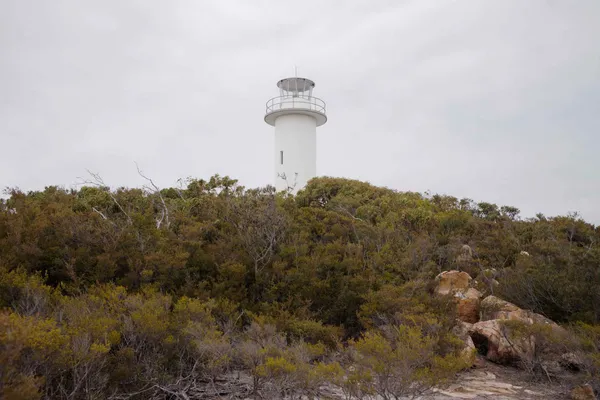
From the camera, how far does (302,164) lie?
2275 centimetres

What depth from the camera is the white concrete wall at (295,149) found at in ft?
74.4

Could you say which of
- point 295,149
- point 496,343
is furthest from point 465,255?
point 295,149

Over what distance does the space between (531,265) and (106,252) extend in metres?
8.42

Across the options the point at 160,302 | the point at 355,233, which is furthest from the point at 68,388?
the point at 355,233

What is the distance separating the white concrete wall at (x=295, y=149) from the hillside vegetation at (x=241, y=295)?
8614 millimetres

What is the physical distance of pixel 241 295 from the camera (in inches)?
331

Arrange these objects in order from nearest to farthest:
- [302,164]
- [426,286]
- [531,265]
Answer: [426,286] → [531,265] → [302,164]

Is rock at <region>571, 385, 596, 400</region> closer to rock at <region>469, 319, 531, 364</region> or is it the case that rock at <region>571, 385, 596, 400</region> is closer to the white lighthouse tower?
rock at <region>469, 319, 531, 364</region>

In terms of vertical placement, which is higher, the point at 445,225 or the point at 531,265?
the point at 445,225

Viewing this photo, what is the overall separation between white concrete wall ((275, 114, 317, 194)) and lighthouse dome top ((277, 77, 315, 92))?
1.43 metres

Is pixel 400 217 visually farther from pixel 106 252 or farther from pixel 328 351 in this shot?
pixel 106 252

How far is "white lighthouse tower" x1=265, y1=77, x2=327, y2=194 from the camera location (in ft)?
74.5

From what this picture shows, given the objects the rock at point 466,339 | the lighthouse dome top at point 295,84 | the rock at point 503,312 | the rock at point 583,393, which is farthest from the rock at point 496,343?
the lighthouse dome top at point 295,84

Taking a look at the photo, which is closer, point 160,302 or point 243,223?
point 160,302
